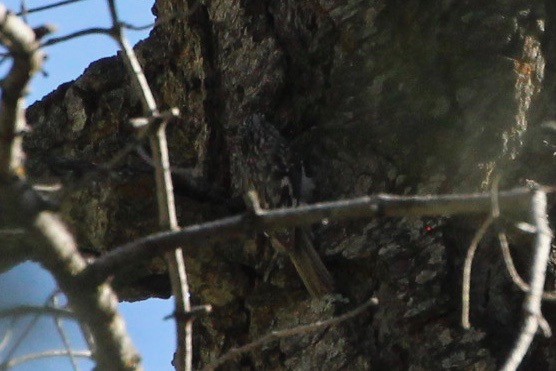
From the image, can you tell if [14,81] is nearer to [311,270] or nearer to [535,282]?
[535,282]

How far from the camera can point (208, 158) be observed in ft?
11.7

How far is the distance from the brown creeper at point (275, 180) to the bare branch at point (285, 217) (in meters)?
1.40

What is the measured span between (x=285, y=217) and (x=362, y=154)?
168 centimetres

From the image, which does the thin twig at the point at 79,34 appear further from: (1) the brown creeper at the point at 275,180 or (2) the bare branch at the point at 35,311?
(1) the brown creeper at the point at 275,180

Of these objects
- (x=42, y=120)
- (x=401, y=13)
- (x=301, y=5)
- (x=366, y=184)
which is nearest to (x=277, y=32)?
(x=301, y=5)

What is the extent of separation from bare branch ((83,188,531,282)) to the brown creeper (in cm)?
140

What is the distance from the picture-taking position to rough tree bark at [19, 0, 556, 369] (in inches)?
114

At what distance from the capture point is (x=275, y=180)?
187 inches

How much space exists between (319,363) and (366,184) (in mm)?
552

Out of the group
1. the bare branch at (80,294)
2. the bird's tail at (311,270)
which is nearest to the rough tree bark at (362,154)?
the bird's tail at (311,270)

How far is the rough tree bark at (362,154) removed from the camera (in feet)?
9.53

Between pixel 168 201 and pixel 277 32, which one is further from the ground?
pixel 277 32

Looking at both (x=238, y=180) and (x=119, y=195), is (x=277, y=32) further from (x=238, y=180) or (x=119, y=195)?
(x=119, y=195)

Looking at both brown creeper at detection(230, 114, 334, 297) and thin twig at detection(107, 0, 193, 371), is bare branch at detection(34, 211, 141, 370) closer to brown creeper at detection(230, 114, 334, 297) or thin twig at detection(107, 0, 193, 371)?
thin twig at detection(107, 0, 193, 371)
